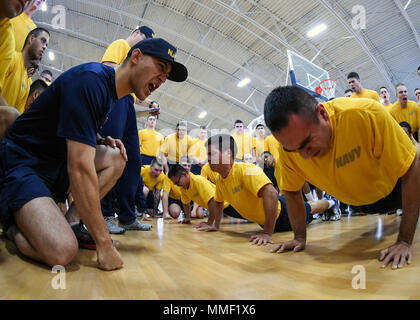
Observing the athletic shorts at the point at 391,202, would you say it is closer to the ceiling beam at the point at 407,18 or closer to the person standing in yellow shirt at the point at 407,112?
the person standing in yellow shirt at the point at 407,112

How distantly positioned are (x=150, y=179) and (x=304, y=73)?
520 cm

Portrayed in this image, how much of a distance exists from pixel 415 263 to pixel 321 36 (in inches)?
362

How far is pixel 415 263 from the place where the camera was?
865 mm

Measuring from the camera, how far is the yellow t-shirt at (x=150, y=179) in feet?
15.7

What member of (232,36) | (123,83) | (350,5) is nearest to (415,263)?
(123,83)

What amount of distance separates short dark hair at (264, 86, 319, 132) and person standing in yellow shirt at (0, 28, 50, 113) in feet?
6.30

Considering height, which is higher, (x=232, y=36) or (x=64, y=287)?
(x=232, y=36)

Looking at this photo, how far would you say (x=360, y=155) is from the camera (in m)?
1.10

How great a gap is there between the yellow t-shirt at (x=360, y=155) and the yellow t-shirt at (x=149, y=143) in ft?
12.9

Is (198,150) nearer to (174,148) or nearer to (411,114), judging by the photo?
(174,148)

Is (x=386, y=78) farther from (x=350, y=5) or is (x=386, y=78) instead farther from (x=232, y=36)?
(x=232, y=36)

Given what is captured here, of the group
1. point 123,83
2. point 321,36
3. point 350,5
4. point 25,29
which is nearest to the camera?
point 123,83

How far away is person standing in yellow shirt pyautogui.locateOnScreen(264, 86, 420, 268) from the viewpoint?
0.98m

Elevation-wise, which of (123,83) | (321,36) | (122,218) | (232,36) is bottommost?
(122,218)
